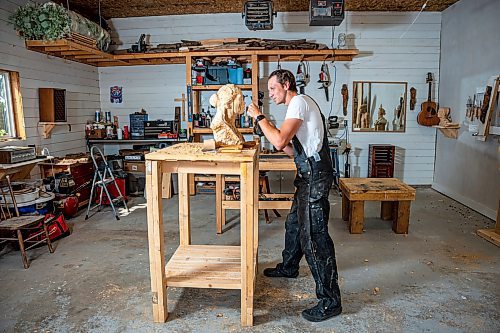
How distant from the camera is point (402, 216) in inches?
168

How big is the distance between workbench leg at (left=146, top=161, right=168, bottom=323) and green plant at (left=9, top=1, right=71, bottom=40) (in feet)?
11.6

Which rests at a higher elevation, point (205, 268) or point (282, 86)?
point (282, 86)

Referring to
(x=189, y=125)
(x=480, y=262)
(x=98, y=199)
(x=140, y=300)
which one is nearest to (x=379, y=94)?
(x=189, y=125)

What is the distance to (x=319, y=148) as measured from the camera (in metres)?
2.58

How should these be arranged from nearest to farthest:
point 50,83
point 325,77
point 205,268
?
1. point 205,268
2. point 50,83
3. point 325,77

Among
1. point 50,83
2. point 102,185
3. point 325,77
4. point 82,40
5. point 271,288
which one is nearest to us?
point 271,288

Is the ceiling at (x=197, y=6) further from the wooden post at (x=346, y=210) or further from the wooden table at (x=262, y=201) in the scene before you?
the wooden post at (x=346, y=210)

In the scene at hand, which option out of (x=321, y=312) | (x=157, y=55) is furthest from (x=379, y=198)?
Result: (x=157, y=55)

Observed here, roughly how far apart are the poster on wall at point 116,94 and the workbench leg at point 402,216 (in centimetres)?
533

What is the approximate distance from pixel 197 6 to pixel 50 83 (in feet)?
8.78

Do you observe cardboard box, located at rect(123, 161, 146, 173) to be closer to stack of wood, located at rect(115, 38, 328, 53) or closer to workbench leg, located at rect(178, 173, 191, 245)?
stack of wood, located at rect(115, 38, 328, 53)

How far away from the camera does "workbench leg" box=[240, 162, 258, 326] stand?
2340 millimetres

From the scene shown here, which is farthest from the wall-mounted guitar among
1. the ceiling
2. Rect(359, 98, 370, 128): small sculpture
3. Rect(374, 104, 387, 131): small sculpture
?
the ceiling

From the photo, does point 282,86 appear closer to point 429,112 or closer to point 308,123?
point 308,123
